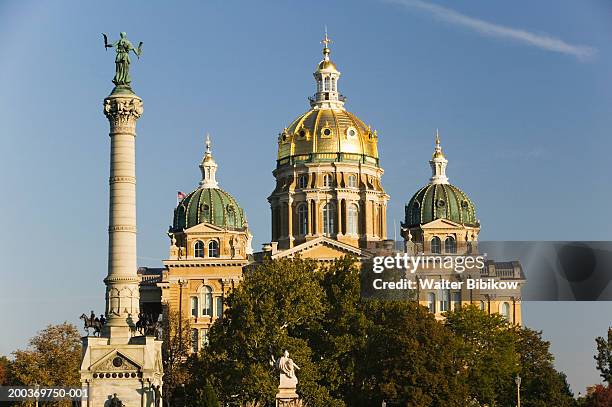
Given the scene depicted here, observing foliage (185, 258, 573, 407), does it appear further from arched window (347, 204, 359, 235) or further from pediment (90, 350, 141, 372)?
arched window (347, 204, 359, 235)

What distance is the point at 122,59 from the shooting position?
333ft

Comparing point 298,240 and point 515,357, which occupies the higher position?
point 298,240

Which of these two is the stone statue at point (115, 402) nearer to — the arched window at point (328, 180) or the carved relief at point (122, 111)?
the carved relief at point (122, 111)

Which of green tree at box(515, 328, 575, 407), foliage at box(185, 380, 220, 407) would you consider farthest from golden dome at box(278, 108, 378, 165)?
foliage at box(185, 380, 220, 407)

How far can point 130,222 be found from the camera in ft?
330

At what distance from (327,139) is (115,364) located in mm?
71610

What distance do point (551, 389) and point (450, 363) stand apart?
10.2m

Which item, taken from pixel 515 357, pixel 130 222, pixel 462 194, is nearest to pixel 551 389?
pixel 515 357

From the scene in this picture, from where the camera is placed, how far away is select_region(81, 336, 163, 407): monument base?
9631 centimetres

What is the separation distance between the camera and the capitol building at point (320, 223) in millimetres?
156875

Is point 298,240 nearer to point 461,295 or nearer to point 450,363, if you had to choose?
point 461,295

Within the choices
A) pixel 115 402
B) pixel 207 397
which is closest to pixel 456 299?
pixel 207 397

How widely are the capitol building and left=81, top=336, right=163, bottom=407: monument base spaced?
56.6 metres

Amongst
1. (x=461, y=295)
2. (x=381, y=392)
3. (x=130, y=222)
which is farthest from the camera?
(x=461, y=295)
